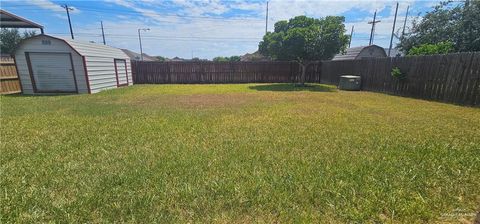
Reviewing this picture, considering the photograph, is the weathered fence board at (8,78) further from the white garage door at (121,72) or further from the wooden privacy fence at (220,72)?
the wooden privacy fence at (220,72)

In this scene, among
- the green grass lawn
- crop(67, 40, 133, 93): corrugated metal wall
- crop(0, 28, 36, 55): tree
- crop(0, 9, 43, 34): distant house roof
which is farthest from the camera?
crop(0, 28, 36, 55): tree

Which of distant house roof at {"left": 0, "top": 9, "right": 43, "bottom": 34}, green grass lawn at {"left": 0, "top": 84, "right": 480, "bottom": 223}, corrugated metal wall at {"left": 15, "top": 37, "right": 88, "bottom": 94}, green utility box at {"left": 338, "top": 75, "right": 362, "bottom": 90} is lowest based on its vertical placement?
green grass lawn at {"left": 0, "top": 84, "right": 480, "bottom": 223}

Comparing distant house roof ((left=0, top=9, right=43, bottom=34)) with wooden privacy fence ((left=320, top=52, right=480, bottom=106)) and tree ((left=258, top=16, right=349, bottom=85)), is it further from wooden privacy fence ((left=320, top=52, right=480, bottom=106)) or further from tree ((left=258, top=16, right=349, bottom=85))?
wooden privacy fence ((left=320, top=52, right=480, bottom=106))

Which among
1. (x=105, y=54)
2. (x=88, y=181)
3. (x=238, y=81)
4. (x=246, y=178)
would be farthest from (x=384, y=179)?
(x=238, y=81)

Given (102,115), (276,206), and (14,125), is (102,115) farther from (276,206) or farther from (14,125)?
(276,206)

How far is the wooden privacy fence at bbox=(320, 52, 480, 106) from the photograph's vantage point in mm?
7574

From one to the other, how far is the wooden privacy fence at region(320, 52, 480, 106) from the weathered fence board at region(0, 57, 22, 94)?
18.3 m

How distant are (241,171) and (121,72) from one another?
614 inches

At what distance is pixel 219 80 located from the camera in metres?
19.8

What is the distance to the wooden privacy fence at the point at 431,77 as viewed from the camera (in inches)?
298

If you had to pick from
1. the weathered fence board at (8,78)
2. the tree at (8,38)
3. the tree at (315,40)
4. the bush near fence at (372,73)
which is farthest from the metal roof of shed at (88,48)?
the tree at (8,38)

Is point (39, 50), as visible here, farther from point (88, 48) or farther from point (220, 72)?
point (220, 72)

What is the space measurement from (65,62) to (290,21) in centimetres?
1381

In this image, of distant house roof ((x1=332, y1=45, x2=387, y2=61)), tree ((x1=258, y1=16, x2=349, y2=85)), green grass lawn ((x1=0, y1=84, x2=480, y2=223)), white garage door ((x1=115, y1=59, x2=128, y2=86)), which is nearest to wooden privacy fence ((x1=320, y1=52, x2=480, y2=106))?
tree ((x1=258, y1=16, x2=349, y2=85))
